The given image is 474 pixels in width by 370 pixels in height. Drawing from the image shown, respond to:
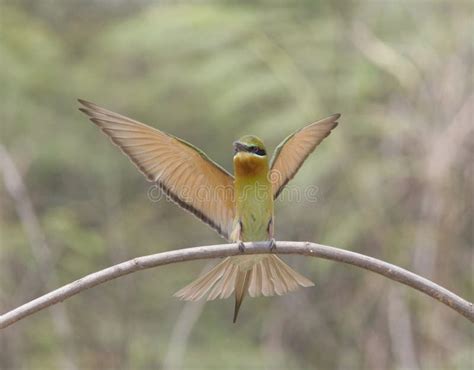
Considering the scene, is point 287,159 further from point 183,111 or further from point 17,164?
point 183,111

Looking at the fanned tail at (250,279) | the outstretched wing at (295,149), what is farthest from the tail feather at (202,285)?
the outstretched wing at (295,149)

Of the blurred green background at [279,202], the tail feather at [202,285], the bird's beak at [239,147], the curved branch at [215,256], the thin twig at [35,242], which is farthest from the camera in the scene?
the blurred green background at [279,202]

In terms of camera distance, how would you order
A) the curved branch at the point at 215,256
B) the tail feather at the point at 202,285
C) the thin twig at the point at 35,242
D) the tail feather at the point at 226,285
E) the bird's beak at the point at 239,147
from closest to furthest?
the curved branch at the point at 215,256, the tail feather at the point at 202,285, the tail feather at the point at 226,285, the bird's beak at the point at 239,147, the thin twig at the point at 35,242

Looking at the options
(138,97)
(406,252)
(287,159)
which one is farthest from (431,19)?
(287,159)

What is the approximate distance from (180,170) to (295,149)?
313 millimetres

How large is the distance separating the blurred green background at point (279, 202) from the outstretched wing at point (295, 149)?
1131 millimetres

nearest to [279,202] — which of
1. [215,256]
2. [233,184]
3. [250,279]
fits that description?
[233,184]

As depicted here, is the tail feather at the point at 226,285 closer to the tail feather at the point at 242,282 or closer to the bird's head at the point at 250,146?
the tail feather at the point at 242,282

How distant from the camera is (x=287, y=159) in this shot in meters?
2.40

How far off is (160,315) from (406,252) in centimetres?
157

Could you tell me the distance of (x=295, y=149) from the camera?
237cm

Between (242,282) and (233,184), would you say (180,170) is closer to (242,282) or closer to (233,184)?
(233,184)

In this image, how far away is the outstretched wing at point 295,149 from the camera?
89.4 inches

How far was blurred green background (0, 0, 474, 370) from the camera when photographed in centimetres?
370
